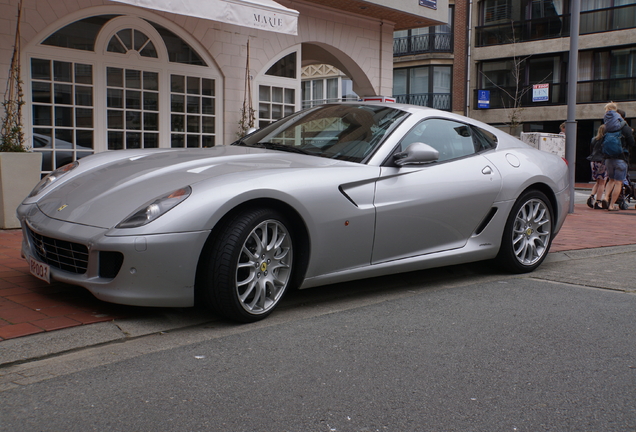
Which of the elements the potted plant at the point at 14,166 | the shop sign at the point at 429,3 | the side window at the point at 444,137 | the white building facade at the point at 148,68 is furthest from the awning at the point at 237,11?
the shop sign at the point at 429,3

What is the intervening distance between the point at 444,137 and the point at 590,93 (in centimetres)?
2799

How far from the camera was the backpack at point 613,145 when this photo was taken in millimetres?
11750

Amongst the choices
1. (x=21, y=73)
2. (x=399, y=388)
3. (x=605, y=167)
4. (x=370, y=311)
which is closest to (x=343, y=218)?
(x=370, y=311)

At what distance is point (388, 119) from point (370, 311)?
4.93ft

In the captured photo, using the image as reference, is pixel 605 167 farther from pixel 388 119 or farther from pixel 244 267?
pixel 244 267

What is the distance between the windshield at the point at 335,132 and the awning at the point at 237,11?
297 cm

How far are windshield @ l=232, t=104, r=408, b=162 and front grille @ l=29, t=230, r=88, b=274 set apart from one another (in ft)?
5.64

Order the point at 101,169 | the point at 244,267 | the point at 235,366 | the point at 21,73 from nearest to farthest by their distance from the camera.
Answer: the point at 235,366, the point at 244,267, the point at 101,169, the point at 21,73

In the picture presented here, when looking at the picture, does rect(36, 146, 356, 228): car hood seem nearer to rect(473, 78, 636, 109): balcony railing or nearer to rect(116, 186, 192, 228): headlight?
rect(116, 186, 192, 228): headlight

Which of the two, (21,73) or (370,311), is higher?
(21,73)

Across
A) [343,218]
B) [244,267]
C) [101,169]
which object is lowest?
[244,267]

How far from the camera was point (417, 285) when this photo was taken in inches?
199

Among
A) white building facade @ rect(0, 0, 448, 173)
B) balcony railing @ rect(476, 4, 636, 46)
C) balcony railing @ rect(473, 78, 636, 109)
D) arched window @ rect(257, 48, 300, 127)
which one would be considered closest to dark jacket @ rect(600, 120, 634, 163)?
white building facade @ rect(0, 0, 448, 173)

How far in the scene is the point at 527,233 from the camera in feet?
18.2
